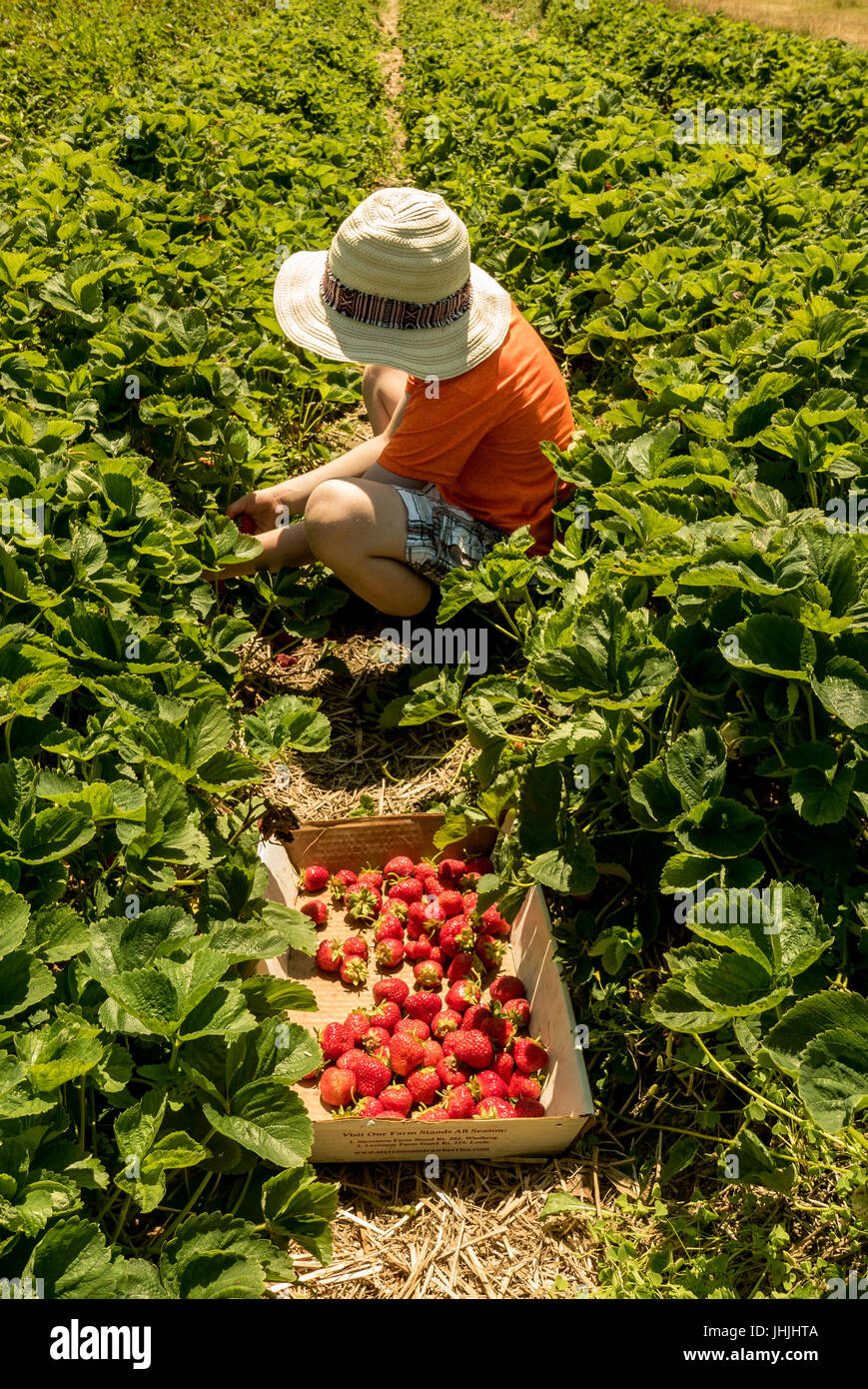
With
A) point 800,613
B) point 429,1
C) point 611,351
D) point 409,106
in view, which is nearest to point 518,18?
point 429,1

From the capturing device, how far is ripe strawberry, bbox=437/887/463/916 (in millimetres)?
2506

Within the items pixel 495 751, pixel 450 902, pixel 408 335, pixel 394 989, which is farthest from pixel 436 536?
pixel 394 989

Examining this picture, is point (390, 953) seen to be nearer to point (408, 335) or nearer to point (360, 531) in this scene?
point (360, 531)

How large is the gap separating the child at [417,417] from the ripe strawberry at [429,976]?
4.01 feet

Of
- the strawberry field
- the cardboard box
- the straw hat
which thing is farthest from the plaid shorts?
the cardboard box

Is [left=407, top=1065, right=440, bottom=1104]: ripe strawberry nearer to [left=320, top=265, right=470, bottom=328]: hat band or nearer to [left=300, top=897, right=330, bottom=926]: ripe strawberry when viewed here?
[left=300, top=897, right=330, bottom=926]: ripe strawberry

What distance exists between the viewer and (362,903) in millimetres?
2568

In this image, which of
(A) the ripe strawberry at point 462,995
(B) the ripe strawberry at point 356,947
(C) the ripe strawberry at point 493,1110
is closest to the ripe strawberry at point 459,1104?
(C) the ripe strawberry at point 493,1110

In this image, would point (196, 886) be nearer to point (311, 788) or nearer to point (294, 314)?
point (311, 788)

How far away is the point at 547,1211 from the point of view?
6.15ft

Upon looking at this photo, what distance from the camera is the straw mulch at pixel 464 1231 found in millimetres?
1907

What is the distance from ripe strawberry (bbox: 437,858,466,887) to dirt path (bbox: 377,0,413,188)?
22.0ft

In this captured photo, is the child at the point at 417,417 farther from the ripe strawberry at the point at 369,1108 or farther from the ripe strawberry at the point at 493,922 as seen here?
the ripe strawberry at the point at 369,1108

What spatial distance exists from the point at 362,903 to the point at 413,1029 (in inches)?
15.9
